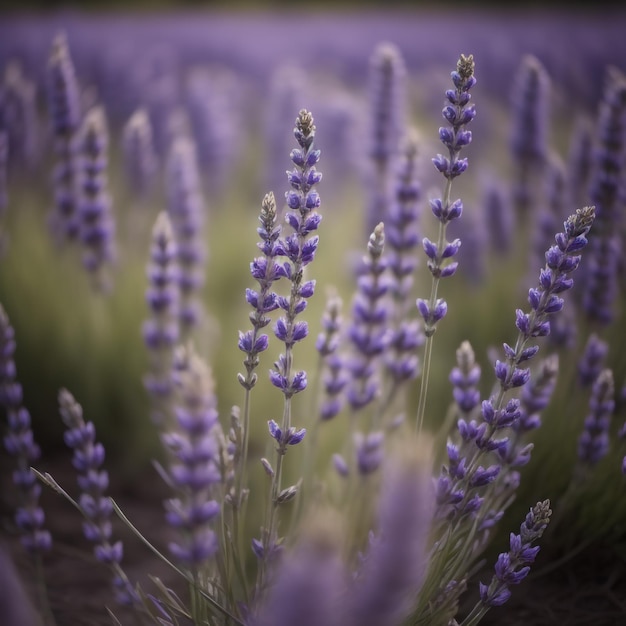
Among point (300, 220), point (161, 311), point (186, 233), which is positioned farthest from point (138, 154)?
point (300, 220)

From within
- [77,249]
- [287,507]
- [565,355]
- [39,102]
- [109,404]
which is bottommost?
[287,507]

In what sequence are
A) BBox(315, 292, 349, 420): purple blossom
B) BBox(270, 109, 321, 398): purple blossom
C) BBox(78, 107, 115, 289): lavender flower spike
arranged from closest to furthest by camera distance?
BBox(270, 109, 321, 398): purple blossom, BBox(315, 292, 349, 420): purple blossom, BBox(78, 107, 115, 289): lavender flower spike

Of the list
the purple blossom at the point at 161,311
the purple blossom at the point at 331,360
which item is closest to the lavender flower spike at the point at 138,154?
the purple blossom at the point at 161,311

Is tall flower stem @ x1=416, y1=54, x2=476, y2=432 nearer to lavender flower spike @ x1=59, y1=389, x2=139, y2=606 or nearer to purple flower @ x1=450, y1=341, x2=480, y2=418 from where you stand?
purple flower @ x1=450, y1=341, x2=480, y2=418

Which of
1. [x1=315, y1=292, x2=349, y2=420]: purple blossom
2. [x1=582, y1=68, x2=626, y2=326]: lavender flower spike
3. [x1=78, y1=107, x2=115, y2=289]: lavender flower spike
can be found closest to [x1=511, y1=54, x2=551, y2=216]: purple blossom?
[x1=582, y1=68, x2=626, y2=326]: lavender flower spike

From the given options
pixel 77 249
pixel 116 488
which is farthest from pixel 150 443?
pixel 77 249

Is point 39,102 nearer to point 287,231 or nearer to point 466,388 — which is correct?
point 287,231
